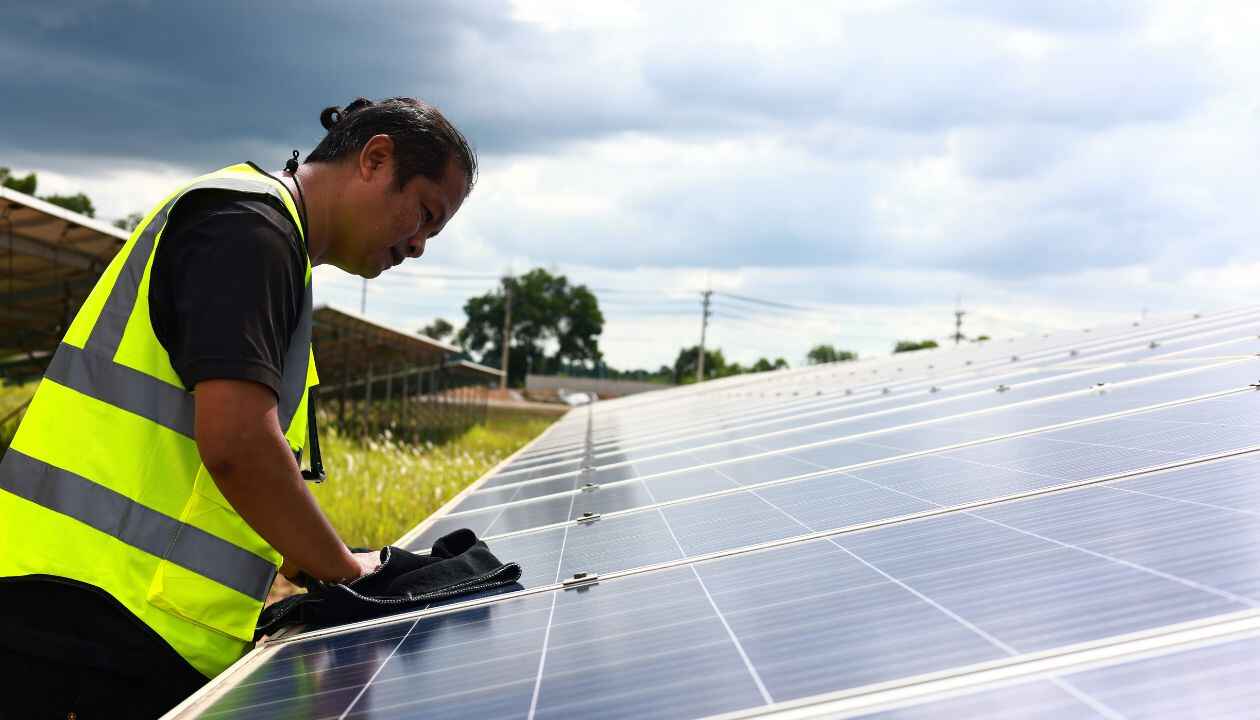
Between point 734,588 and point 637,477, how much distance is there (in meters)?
3.81

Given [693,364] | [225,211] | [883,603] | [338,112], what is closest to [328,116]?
[338,112]

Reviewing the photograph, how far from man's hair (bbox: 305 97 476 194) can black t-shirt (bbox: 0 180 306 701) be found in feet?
1.35

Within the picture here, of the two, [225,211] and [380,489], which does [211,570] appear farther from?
[380,489]

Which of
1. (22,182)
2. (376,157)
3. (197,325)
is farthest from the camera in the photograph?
(22,182)

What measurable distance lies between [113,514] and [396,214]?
109cm

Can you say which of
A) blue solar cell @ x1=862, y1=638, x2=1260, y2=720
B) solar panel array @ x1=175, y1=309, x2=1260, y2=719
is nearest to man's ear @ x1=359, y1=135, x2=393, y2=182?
solar panel array @ x1=175, y1=309, x2=1260, y2=719

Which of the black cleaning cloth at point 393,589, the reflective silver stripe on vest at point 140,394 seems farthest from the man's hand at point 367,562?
the reflective silver stripe on vest at point 140,394

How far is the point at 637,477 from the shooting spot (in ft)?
21.4

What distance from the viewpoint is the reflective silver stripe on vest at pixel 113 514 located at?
7.75 feet

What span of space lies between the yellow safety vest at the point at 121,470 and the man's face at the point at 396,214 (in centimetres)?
29

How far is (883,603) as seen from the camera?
2.29 m

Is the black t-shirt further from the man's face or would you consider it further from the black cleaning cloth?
the black cleaning cloth

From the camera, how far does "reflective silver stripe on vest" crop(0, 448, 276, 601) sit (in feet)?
7.75

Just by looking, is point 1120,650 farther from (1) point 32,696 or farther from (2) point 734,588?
(1) point 32,696
